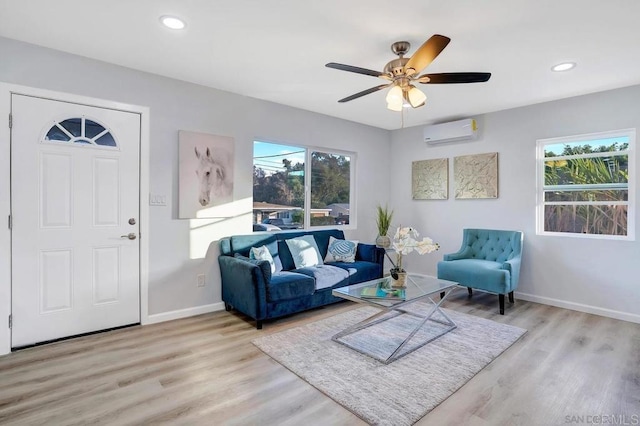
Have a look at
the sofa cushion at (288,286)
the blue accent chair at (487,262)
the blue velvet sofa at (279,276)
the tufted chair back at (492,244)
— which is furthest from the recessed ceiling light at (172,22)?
the tufted chair back at (492,244)

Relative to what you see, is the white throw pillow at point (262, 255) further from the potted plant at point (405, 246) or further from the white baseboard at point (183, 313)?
the potted plant at point (405, 246)

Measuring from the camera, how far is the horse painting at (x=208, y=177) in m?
3.63

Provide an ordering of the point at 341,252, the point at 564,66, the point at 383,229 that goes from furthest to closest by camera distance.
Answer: the point at 383,229 → the point at 341,252 → the point at 564,66

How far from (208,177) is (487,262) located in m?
3.51

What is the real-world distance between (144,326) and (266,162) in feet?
7.56

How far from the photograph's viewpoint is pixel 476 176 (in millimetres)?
4746


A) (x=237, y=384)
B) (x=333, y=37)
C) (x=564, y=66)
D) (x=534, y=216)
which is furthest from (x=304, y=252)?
(x=564, y=66)

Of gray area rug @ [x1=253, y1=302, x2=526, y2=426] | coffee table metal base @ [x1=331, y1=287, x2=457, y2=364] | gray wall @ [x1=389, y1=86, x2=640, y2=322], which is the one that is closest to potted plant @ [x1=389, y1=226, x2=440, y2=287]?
coffee table metal base @ [x1=331, y1=287, x2=457, y2=364]

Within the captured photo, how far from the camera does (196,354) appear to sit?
8.80 ft

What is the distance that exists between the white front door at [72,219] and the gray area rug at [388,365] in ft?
5.12

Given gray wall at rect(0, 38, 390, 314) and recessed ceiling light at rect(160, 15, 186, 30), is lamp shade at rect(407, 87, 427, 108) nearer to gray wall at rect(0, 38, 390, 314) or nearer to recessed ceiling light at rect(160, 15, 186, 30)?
recessed ceiling light at rect(160, 15, 186, 30)

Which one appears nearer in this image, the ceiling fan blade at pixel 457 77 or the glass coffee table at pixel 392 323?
the ceiling fan blade at pixel 457 77

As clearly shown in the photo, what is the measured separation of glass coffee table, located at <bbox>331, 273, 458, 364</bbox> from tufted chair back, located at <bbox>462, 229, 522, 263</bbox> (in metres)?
1.36

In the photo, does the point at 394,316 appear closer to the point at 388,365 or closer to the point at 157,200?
the point at 388,365
